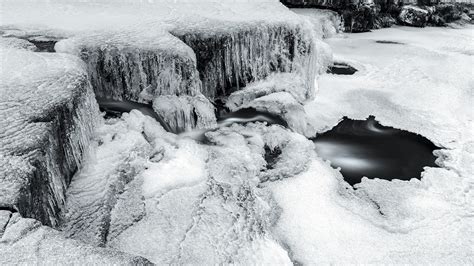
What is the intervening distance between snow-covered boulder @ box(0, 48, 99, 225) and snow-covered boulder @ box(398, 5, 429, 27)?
1280 centimetres

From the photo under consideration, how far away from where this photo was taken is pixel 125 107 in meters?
4.81

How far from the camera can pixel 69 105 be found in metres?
3.12

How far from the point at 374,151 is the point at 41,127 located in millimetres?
4510

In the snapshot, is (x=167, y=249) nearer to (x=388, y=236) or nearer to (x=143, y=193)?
(x=143, y=193)

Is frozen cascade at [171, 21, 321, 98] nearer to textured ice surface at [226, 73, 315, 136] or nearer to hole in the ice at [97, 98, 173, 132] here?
textured ice surface at [226, 73, 315, 136]

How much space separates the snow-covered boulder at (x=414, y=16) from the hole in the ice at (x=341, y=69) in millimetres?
5921

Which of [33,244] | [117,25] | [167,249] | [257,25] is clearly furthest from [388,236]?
[117,25]

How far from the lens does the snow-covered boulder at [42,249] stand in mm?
1746

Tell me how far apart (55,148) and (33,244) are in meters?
1.13

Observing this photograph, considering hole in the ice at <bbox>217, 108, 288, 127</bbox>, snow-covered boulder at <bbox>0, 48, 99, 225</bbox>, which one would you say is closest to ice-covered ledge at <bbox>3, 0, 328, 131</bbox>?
hole in the ice at <bbox>217, 108, 288, 127</bbox>

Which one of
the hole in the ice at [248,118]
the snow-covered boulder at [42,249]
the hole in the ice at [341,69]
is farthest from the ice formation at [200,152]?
the hole in the ice at [341,69]

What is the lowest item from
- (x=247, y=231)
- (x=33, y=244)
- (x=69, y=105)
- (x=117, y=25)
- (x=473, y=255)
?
(x=473, y=255)

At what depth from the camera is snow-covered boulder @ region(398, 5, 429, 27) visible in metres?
13.3

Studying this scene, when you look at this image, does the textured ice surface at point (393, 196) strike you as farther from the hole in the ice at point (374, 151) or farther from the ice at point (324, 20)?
the ice at point (324, 20)
